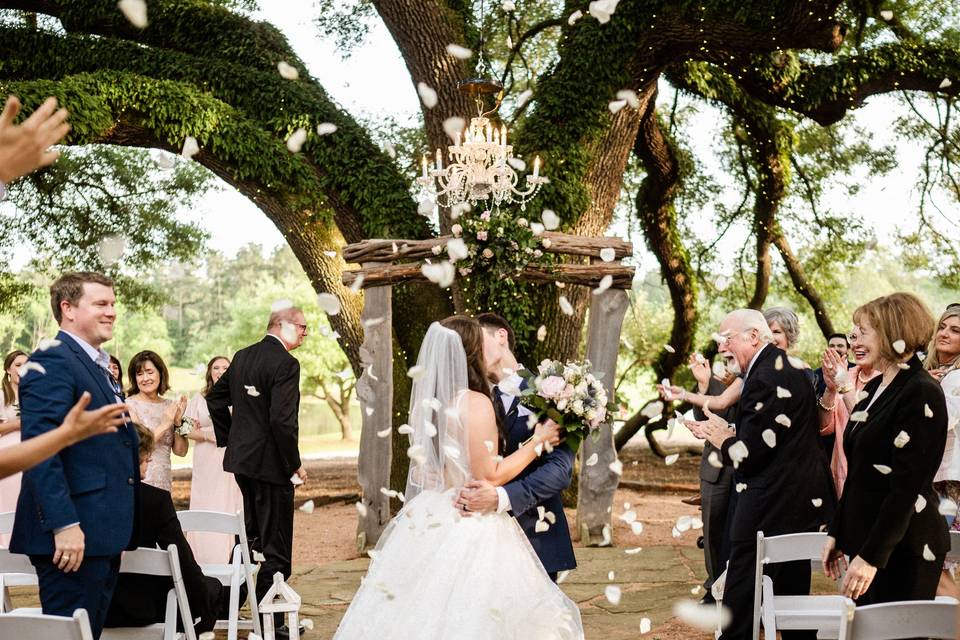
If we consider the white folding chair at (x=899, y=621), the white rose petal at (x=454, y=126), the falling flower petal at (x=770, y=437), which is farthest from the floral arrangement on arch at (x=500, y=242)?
the white folding chair at (x=899, y=621)

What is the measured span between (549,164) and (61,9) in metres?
7.07

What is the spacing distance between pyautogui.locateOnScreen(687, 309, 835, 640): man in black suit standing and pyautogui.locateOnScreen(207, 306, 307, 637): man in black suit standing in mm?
2623

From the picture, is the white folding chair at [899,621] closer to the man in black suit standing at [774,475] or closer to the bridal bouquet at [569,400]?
the bridal bouquet at [569,400]

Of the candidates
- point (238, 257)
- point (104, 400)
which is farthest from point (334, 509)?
point (238, 257)

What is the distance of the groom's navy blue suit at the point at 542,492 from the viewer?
3904 millimetres

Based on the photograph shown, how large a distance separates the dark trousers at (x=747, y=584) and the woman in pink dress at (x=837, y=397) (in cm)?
61

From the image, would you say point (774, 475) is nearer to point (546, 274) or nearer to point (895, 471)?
point (895, 471)

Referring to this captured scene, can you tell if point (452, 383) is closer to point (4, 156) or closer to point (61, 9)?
point (4, 156)

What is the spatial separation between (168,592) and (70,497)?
70 centimetres

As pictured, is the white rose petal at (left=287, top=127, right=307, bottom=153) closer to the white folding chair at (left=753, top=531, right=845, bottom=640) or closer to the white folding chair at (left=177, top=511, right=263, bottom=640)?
the white folding chair at (left=177, top=511, right=263, bottom=640)

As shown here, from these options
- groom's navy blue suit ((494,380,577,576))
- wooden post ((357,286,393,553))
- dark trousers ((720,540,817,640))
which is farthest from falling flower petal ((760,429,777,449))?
wooden post ((357,286,393,553))

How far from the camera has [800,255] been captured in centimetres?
1638

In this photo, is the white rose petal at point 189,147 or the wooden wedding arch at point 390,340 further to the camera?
the wooden wedding arch at point 390,340

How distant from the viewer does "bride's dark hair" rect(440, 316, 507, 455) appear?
12.9 feet
